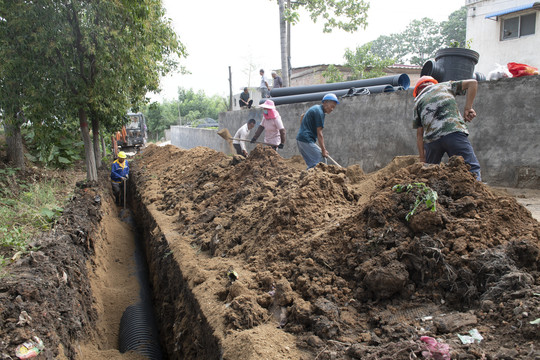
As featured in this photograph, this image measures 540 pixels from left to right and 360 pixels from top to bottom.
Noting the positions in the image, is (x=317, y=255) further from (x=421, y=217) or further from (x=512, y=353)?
(x=512, y=353)

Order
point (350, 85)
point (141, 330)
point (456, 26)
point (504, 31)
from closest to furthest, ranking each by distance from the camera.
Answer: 1. point (141, 330)
2. point (350, 85)
3. point (504, 31)
4. point (456, 26)

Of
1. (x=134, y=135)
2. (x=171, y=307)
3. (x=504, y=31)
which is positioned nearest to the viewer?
(x=171, y=307)

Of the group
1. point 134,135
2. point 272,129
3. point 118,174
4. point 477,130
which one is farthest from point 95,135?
point 134,135

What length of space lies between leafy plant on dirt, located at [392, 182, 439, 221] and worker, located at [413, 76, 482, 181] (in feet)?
3.35

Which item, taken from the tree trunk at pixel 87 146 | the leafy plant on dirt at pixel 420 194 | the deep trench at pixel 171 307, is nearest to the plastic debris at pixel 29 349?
the deep trench at pixel 171 307

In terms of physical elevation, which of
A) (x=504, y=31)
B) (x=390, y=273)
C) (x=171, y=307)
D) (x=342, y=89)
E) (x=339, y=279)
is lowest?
(x=171, y=307)

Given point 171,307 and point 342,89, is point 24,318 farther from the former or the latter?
point 342,89

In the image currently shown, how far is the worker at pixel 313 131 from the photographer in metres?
5.84

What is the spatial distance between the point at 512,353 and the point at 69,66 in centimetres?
800

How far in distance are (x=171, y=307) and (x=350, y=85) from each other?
8.06 metres

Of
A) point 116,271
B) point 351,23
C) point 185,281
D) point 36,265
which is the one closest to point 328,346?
point 185,281

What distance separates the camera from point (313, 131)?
605 cm

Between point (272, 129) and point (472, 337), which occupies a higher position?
point (272, 129)

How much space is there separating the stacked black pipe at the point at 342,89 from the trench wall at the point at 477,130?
85cm
